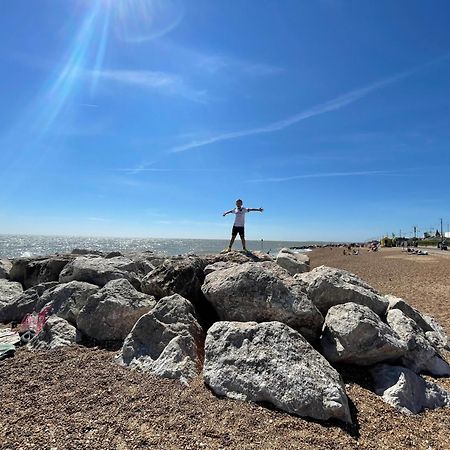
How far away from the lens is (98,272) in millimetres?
9258

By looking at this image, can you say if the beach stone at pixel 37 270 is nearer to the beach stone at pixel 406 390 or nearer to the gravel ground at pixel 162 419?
the gravel ground at pixel 162 419

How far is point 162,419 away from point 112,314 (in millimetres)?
3053

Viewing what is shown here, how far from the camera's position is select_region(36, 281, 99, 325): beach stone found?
7.58m

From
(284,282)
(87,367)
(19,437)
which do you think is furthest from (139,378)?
(284,282)

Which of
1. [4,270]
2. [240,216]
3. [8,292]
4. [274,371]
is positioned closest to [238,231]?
[240,216]

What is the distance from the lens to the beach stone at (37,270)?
11328 millimetres

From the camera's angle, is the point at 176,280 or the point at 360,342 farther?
the point at 176,280

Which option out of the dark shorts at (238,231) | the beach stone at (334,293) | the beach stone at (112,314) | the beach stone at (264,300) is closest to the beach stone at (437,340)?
the beach stone at (334,293)

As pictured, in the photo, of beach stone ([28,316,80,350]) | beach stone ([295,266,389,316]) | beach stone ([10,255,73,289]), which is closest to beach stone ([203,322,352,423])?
beach stone ([295,266,389,316])

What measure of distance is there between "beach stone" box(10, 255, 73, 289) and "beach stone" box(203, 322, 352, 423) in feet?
26.1

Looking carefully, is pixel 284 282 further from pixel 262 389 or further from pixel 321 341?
pixel 262 389

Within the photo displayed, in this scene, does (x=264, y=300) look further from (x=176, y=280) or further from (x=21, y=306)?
(x=21, y=306)

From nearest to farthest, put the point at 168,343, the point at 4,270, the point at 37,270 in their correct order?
1. the point at 168,343
2. the point at 37,270
3. the point at 4,270

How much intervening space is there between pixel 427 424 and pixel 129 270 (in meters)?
7.86
